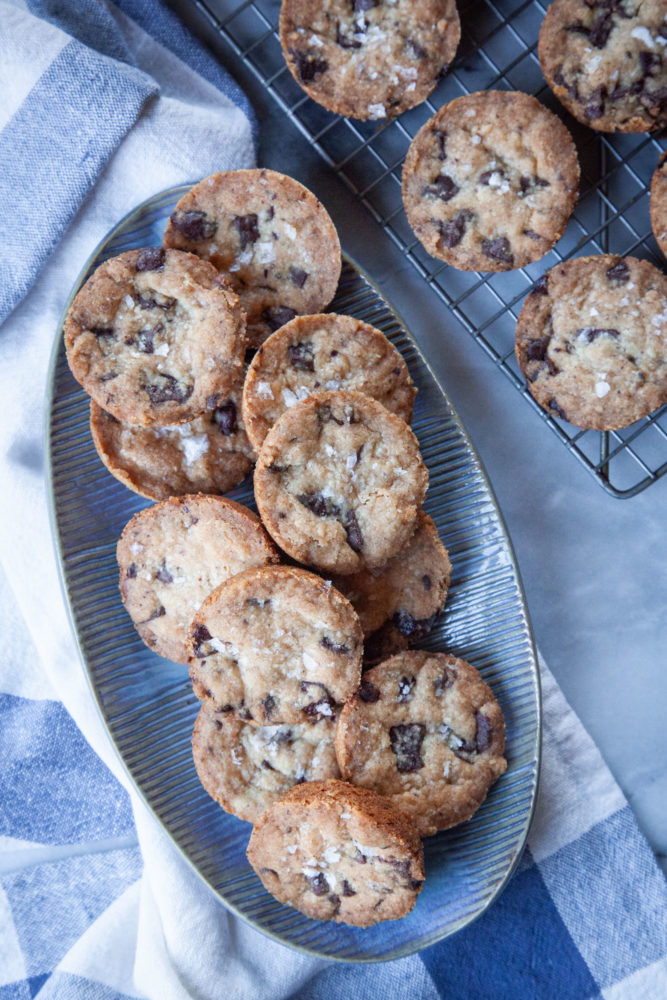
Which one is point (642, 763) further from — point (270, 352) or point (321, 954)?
point (270, 352)

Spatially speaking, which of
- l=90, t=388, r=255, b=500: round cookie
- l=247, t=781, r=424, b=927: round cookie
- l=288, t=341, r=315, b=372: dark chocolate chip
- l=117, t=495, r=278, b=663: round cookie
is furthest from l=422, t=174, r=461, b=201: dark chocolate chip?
l=247, t=781, r=424, b=927: round cookie

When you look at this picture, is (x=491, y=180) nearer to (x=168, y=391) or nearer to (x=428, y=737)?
(x=168, y=391)

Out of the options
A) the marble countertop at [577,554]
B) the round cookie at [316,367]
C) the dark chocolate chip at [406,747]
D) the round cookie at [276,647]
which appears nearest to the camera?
the round cookie at [276,647]

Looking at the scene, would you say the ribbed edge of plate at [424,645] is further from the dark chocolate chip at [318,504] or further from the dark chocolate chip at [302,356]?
the dark chocolate chip at [318,504]

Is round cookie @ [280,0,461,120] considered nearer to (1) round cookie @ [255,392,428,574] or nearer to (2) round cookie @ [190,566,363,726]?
(1) round cookie @ [255,392,428,574]

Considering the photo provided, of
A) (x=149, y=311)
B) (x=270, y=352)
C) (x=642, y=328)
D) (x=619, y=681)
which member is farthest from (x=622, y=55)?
(x=619, y=681)

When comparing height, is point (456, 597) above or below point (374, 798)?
above

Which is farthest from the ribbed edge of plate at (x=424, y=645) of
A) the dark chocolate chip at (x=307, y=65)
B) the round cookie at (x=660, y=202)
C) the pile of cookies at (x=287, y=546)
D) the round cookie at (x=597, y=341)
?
the round cookie at (x=660, y=202)
